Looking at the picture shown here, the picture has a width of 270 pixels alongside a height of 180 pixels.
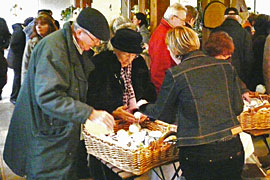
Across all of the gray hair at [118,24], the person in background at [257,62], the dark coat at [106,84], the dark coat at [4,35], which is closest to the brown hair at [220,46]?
the dark coat at [106,84]

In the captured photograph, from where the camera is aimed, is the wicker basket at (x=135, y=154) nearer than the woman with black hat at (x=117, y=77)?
Yes

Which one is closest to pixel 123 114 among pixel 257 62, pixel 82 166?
pixel 82 166

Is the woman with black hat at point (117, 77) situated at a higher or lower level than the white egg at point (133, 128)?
higher

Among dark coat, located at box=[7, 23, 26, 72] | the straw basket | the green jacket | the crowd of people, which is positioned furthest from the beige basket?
dark coat, located at box=[7, 23, 26, 72]

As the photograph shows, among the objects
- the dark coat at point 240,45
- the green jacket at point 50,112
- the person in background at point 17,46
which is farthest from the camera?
the person in background at point 17,46

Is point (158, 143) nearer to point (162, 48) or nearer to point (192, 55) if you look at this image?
point (192, 55)

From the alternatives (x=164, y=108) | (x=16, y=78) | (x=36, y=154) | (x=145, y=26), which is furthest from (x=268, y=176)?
(x=16, y=78)

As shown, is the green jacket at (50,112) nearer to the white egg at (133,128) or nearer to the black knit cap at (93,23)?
the black knit cap at (93,23)

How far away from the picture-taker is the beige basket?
9.78ft

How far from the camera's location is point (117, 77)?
2689 mm

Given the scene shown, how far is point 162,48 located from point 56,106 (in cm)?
185

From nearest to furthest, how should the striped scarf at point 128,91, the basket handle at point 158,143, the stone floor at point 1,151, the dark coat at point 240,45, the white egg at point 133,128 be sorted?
1. the basket handle at point 158,143
2. the white egg at point 133,128
3. the striped scarf at point 128,91
4. the stone floor at point 1,151
5. the dark coat at point 240,45

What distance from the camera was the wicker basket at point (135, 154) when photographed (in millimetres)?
2131

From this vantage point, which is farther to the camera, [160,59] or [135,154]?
[160,59]
